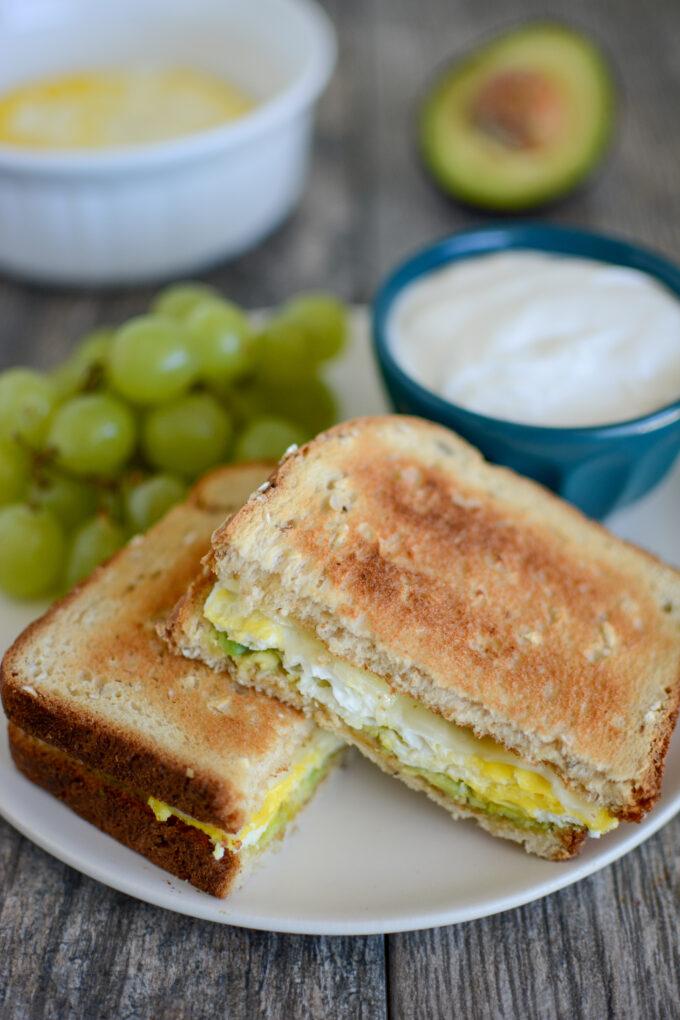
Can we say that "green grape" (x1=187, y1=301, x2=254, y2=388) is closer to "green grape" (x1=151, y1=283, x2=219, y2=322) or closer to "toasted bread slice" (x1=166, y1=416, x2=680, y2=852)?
"green grape" (x1=151, y1=283, x2=219, y2=322)

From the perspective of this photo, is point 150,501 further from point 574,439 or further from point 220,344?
point 574,439

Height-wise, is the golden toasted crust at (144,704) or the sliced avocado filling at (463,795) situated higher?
the golden toasted crust at (144,704)

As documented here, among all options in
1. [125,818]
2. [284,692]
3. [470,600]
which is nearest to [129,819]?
[125,818]

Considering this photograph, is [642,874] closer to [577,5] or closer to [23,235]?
[23,235]

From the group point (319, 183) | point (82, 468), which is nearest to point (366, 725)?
point (82, 468)

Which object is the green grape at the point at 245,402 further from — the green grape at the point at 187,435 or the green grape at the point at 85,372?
the green grape at the point at 85,372

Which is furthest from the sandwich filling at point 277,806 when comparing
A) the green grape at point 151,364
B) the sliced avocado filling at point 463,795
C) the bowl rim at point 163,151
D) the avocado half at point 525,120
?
the avocado half at point 525,120
